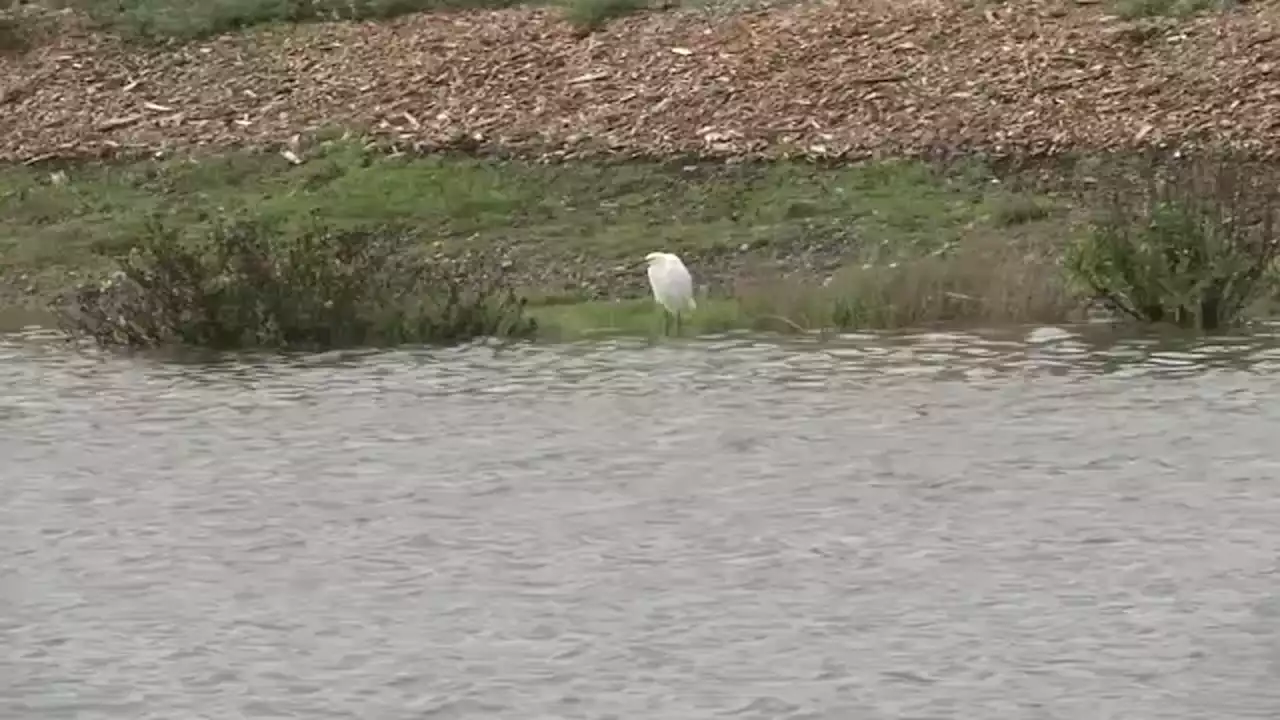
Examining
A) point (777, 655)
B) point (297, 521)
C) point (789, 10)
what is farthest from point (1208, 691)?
point (789, 10)

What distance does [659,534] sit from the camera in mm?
10195

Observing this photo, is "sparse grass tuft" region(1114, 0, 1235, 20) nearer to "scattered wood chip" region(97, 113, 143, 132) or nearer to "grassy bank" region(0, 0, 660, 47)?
"grassy bank" region(0, 0, 660, 47)

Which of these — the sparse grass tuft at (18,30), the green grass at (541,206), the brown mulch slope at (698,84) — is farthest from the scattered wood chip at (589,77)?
the sparse grass tuft at (18,30)

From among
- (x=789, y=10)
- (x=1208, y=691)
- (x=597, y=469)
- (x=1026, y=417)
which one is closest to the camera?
(x=1208, y=691)

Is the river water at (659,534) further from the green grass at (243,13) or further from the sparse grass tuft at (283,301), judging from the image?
the green grass at (243,13)

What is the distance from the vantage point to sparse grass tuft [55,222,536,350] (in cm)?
1559

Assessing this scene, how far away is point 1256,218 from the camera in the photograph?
16.5 metres

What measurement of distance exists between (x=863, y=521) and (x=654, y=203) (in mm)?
9119

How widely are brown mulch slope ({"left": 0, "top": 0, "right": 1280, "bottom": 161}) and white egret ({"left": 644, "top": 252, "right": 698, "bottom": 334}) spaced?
12.9 feet

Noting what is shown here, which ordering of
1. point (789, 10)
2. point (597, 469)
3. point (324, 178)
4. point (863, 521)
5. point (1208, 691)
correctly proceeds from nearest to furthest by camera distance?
point (1208, 691)
point (863, 521)
point (597, 469)
point (324, 178)
point (789, 10)

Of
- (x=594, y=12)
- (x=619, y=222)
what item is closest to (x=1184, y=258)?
(x=619, y=222)

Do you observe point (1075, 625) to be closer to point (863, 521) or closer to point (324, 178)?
point (863, 521)

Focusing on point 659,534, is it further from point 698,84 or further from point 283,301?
point 698,84

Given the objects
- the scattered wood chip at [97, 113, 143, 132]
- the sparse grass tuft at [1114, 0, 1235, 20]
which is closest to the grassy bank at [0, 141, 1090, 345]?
the scattered wood chip at [97, 113, 143, 132]
